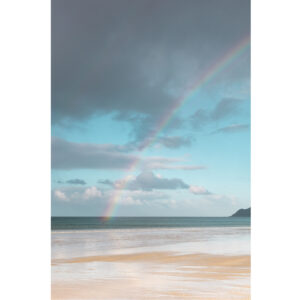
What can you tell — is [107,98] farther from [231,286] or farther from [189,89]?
[231,286]

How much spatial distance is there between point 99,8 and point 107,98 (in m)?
10.1

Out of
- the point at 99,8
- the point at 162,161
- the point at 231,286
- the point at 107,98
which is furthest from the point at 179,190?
the point at 231,286
